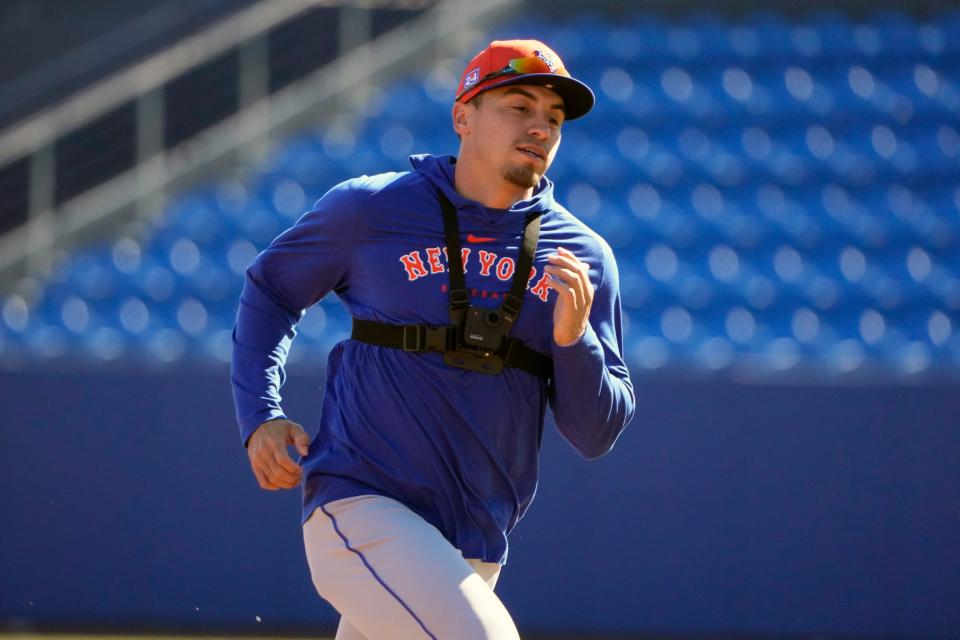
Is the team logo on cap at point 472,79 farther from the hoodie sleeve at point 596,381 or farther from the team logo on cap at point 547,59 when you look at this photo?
the hoodie sleeve at point 596,381

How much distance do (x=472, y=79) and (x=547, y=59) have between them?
22 cm

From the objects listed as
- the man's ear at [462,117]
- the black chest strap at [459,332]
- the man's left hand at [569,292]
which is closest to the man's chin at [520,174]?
the black chest strap at [459,332]

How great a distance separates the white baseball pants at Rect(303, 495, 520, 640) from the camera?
10.6 ft

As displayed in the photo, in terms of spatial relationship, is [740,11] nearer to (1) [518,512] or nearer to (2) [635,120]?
(2) [635,120]

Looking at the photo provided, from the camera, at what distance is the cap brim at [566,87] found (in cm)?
366

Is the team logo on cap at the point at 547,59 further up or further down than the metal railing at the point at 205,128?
further down

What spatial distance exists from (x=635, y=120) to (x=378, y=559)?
9119 mm

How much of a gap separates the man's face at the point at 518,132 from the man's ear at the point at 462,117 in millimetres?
67

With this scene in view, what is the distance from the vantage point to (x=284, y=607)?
26.5 feet

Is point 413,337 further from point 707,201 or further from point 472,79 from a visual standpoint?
point 707,201

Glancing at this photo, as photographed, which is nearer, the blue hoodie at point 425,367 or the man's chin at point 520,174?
the blue hoodie at point 425,367

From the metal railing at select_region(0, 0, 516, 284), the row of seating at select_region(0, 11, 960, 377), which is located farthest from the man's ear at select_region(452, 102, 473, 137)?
the metal railing at select_region(0, 0, 516, 284)

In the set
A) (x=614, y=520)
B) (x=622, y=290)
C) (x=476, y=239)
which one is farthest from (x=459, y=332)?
(x=622, y=290)

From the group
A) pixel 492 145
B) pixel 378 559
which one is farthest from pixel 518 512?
pixel 492 145
